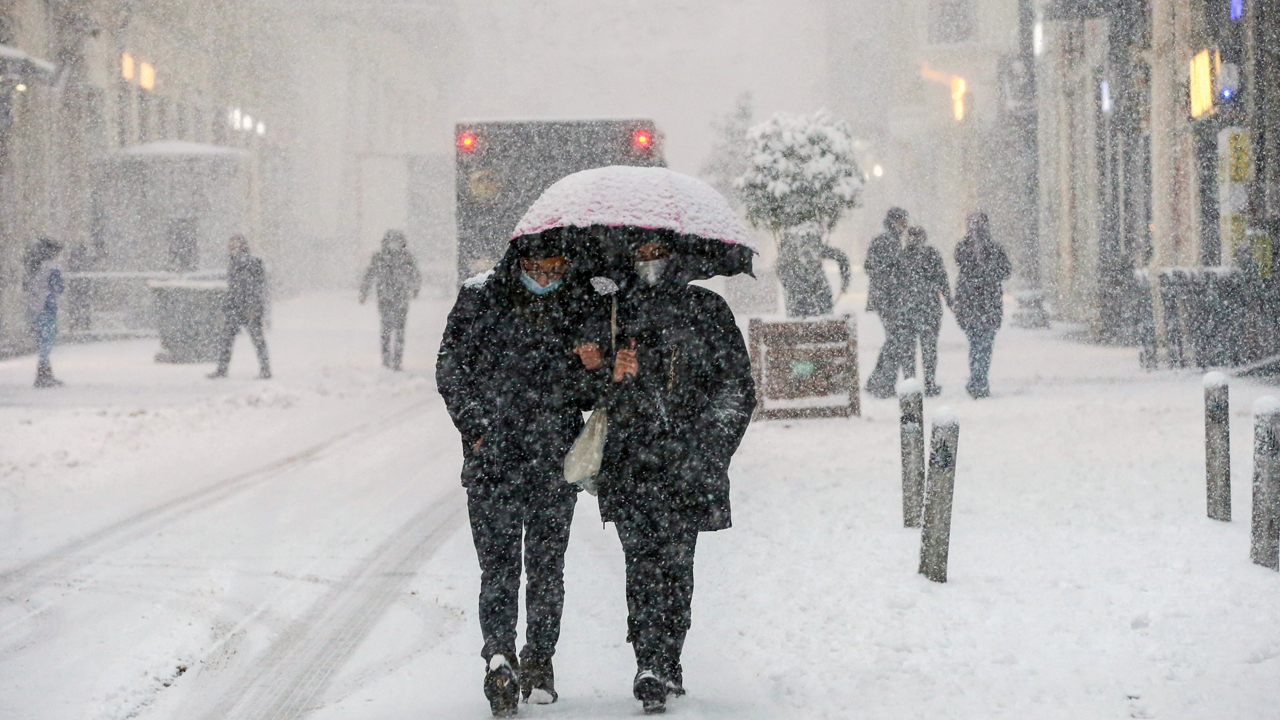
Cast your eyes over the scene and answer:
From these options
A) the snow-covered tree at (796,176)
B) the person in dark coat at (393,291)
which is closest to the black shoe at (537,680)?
the snow-covered tree at (796,176)

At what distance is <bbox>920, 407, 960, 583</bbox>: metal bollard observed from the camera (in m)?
6.16

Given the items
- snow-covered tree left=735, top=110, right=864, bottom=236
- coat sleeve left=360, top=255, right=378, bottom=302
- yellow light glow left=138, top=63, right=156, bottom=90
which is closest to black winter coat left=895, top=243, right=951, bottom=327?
snow-covered tree left=735, top=110, right=864, bottom=236

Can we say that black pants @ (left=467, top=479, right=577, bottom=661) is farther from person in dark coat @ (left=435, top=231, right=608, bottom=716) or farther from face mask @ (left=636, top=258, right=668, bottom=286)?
face mask @ (left=636, top=258, right=668, bottom=286)

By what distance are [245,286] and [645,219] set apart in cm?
1426

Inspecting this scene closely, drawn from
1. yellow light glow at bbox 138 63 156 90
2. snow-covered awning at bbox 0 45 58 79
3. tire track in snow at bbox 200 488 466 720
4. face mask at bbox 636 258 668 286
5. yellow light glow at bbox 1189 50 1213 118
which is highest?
yellow light glow at bbox 138 63 156 90

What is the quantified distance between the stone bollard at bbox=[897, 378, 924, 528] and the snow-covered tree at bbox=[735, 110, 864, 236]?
26.6 feet

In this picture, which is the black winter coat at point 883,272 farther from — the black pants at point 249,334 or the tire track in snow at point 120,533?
the black pants at point 249,334

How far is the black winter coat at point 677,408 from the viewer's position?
4.51 m

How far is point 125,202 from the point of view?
27.5 m

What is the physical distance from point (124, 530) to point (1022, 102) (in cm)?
2697

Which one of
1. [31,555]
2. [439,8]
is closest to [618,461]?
[31,555]

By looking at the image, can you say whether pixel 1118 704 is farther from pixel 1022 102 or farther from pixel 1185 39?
pixel 1022 102

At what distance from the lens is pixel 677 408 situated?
4547 millimetres

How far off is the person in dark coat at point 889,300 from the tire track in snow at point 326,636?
665cm
